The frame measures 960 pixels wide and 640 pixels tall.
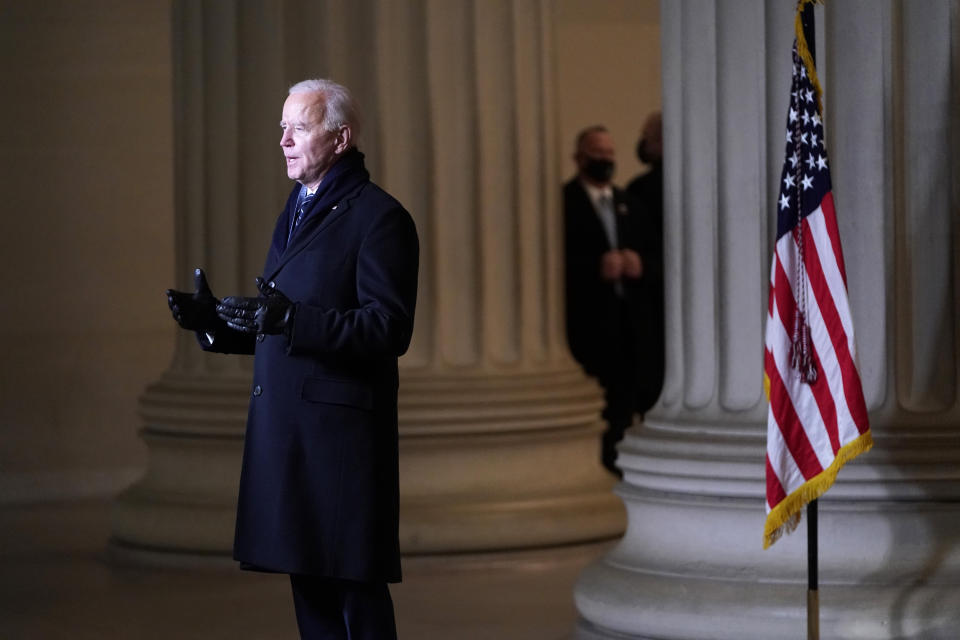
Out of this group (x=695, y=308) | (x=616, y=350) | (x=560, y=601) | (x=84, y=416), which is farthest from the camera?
(x=84, y=416)

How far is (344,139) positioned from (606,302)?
22.1 ft

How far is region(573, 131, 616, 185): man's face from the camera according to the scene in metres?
11.7

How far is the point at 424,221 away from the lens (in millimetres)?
9555

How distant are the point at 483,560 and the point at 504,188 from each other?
2146 mm

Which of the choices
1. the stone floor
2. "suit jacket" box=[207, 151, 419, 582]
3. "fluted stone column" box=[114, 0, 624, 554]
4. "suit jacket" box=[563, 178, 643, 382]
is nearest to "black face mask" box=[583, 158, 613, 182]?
"suit jacket" box=[563, 178, 643, 382]

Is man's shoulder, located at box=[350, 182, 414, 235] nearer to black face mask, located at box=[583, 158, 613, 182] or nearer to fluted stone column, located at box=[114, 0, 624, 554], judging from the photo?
fluted stone column, located at box=[114, 0, 624, 554]

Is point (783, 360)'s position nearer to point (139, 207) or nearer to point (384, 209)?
point (384, 209)

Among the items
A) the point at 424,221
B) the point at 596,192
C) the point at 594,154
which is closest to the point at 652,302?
the point at 596,192

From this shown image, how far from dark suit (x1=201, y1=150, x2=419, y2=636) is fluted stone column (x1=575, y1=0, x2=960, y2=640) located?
2029mm

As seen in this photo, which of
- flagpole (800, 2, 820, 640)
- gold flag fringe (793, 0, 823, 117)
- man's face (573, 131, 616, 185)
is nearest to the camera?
flagpole (800, 2, 820, 640)

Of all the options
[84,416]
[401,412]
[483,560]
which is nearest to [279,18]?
[401,412]

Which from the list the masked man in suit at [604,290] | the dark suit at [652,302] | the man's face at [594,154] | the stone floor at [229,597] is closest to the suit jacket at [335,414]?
the stone floor at [229,597]

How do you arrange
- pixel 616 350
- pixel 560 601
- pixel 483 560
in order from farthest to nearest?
pixel 616 350 → pixel 483 560 → pixel 560 601

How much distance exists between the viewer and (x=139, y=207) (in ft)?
42.5
